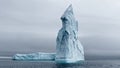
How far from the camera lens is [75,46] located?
70.9 m

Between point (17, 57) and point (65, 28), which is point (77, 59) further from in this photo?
point (17, 57)

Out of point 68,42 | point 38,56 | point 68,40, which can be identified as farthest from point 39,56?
point 68,42

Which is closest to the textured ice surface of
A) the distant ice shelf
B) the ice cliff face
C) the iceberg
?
the distant ice shelf

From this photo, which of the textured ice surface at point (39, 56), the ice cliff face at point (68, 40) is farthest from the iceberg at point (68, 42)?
the textured ice surface at point (39, 56)

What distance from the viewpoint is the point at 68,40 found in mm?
68938

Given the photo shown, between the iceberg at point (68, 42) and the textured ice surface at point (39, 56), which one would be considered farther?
the textured ice surface at point (39, 56)

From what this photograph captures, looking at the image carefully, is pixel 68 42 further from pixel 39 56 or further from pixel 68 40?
pixel 39 56

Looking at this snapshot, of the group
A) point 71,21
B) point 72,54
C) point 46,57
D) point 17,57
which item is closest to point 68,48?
point 72,54

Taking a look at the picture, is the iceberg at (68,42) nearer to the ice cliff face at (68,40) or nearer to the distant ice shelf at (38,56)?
the ice cliff face at (68,40)

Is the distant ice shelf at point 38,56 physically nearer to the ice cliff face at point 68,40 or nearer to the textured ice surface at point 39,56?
the textured ice surface at point 39,56

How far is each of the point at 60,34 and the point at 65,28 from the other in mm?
1759

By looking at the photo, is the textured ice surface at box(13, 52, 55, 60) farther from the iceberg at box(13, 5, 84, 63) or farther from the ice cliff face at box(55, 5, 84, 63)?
the ice cliff face at box(55, 5, 84, 63)

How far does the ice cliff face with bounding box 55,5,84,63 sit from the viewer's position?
68188mm

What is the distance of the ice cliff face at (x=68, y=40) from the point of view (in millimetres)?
68188
